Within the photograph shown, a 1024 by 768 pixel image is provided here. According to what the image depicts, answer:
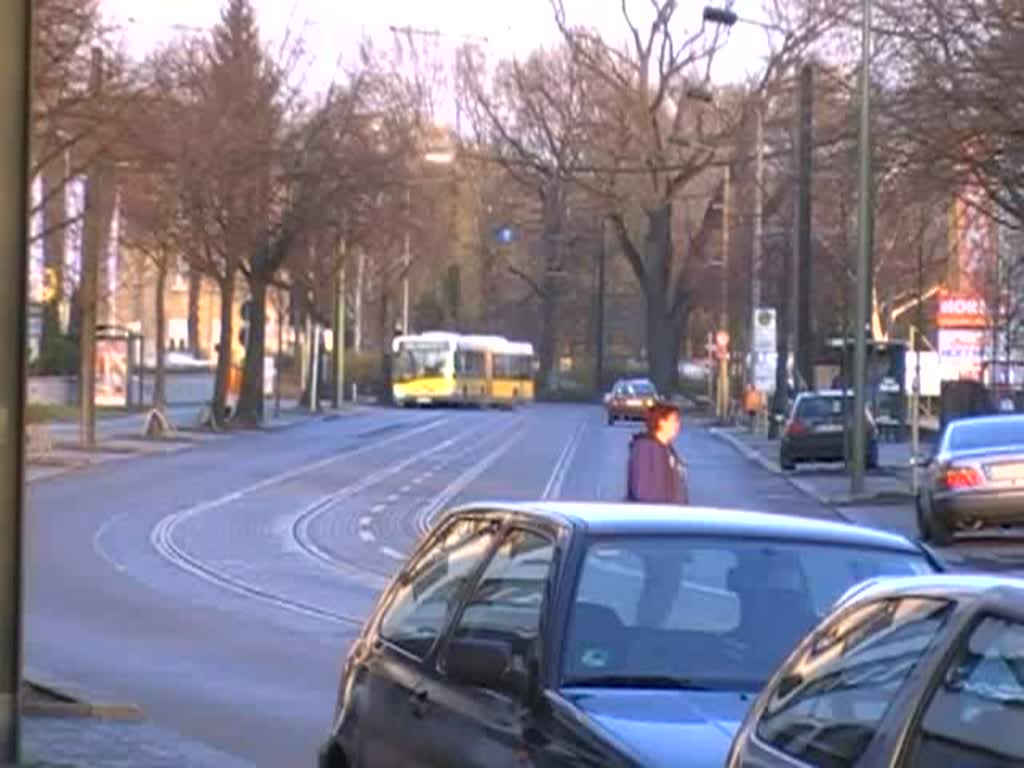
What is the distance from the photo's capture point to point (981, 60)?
92.2ft

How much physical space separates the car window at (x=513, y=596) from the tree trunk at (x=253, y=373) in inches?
2492

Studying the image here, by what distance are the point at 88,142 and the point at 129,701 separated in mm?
27372

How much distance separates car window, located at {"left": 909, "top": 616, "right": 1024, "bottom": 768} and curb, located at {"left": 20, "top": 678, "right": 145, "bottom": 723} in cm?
908

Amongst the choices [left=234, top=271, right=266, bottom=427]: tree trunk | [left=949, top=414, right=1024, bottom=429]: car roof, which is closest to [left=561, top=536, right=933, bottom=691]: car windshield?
[left=949, top=414, right=1024, bottom=429]: car roof

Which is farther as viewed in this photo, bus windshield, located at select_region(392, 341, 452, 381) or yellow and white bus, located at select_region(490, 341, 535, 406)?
yellow and white bus, located at select_region(490, 341, 535, 406)

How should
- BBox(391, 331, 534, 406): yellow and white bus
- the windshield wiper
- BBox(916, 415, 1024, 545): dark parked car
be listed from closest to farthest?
the windshield wiper, BBox(916, 415, 1024, 545): dark parked car, BBox(391, 331, 534, 406): yellow and white bus

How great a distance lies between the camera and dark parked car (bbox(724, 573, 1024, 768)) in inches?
197

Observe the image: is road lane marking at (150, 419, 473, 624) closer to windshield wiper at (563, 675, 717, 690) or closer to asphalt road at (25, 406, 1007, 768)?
asphalt road at (25, 406, 1007, 768)

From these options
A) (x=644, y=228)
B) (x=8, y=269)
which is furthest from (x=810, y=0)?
(x=644, y=228)

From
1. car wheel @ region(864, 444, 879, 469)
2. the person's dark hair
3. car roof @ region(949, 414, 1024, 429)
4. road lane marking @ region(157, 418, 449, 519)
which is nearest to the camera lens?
the person's dark hair

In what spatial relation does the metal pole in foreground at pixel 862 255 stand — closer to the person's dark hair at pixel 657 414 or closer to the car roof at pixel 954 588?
the person's dark hair at pixel 657 414

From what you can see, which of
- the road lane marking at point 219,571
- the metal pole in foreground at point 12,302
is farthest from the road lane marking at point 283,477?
the metal pole in foreground at point 12,302

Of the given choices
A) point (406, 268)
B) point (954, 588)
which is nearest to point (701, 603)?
point (954, 588)

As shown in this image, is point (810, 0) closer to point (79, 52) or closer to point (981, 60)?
point (79, 52)
